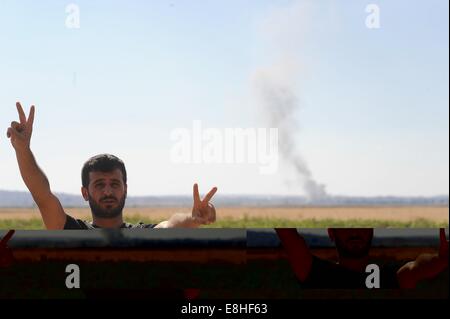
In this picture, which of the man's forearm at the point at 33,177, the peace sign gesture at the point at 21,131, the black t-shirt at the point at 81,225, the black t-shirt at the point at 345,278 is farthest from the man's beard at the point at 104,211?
the black t-shirt at the point at 345,278

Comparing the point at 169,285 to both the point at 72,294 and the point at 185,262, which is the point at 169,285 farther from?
the point at 72,294

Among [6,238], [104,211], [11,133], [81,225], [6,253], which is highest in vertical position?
[11,133]

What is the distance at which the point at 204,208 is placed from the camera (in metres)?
6.30

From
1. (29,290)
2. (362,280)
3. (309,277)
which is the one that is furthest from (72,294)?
(362,280)

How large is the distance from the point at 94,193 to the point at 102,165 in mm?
323

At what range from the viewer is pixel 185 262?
6258 mm

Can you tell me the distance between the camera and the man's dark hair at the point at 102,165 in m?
6.51

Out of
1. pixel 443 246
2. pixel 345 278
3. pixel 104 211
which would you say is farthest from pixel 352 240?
pixel 104 211

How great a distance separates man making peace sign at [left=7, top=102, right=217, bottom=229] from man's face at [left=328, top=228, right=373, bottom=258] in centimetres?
136

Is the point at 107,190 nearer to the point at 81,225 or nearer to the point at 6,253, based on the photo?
the point at 81,225

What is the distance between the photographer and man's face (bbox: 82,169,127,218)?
21.1ft

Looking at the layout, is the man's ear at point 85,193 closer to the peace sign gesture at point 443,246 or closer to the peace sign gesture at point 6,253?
the peace sign gesture at point 6,253

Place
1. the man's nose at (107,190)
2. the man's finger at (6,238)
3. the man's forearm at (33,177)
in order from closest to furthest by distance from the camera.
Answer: the man's finger at (6,238) → the man's forearm at (33,177) → the man's nose at (107,190)
